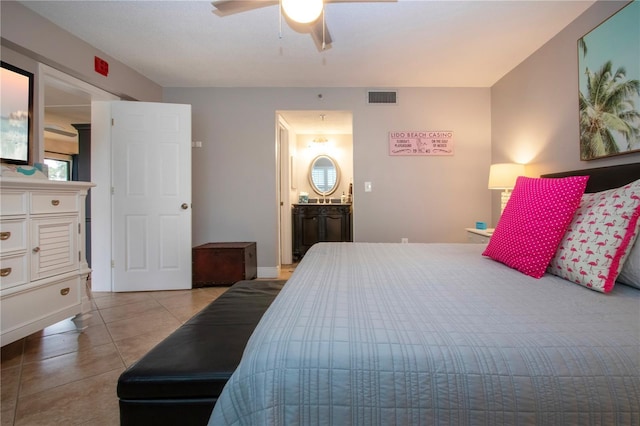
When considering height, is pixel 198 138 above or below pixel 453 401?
above

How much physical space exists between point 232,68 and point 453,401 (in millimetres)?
3411

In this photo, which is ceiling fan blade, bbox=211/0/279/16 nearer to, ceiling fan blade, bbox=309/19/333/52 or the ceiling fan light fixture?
the ceiling fan light fixture

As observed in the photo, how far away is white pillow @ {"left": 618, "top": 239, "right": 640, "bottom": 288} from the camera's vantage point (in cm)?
111

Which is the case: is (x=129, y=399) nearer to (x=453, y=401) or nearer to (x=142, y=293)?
(x=453, y=401)

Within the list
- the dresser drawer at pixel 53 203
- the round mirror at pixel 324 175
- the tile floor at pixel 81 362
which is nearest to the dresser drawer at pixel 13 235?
the dresser drawer at pixel 53 203

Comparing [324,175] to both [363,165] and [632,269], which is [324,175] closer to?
[363,165]

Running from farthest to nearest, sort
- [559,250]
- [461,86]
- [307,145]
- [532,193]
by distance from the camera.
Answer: [307,145], [461,86], [532,193], [559,250]

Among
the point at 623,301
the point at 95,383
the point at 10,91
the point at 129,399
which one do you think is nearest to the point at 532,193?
the point at 623,301

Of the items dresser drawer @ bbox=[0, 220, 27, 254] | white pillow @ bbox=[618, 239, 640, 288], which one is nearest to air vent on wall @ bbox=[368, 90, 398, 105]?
white pillow @ bbox=[618, 239, 640, 288]

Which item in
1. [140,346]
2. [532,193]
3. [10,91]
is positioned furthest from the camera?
[10,91]

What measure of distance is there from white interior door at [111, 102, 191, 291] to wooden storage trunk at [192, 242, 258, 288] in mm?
104

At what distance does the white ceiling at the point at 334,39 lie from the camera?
216 centimetres

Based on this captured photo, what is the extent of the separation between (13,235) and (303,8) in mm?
2053

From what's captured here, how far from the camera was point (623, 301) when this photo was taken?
96 centimetres
